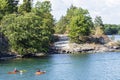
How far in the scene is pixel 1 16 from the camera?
14125cm

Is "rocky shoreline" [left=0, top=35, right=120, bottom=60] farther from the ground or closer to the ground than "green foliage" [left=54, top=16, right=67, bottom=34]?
closer to the ground

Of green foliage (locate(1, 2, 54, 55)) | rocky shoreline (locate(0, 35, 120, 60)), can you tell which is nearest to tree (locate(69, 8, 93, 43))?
rocky shoreline (locate(0, 35, 120, 60))

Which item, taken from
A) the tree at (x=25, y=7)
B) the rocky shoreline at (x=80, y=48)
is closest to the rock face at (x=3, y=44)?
the rocky shoreline at (x=80, y=48)

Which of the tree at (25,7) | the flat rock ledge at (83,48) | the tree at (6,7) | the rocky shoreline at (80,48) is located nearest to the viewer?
the rocky shoreline at (80,48)

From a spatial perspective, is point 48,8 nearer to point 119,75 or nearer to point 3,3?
point 3,3

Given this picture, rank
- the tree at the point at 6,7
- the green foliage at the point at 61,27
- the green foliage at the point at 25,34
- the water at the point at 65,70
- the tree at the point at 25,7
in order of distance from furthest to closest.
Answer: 1. the green foliage at the point at 61,27
2. the tree at the point at 25,7
3. the tree at the point at 6,7
4. the green foliage at the point at 25,34
5. the water at the point at 65,70

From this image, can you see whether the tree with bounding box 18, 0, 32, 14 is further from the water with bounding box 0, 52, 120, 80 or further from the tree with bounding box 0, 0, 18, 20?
the water with bounding box 0, 52, 120, 80

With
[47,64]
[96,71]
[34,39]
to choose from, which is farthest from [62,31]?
[96,71]

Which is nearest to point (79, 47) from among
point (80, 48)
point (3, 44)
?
point (80, 48)

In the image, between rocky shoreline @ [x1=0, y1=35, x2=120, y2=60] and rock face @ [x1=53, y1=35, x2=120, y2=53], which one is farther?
rock face @ [x1=53, y1=35, x2=120, y2=53]

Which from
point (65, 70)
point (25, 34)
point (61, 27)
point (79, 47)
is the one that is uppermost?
point (61, 27)

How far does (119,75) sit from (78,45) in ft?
212

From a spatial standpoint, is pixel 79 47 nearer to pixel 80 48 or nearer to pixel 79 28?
pixel 80 48

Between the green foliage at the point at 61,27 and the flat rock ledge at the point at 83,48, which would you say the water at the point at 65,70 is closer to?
the flat rock ledge at the point at 83,48
